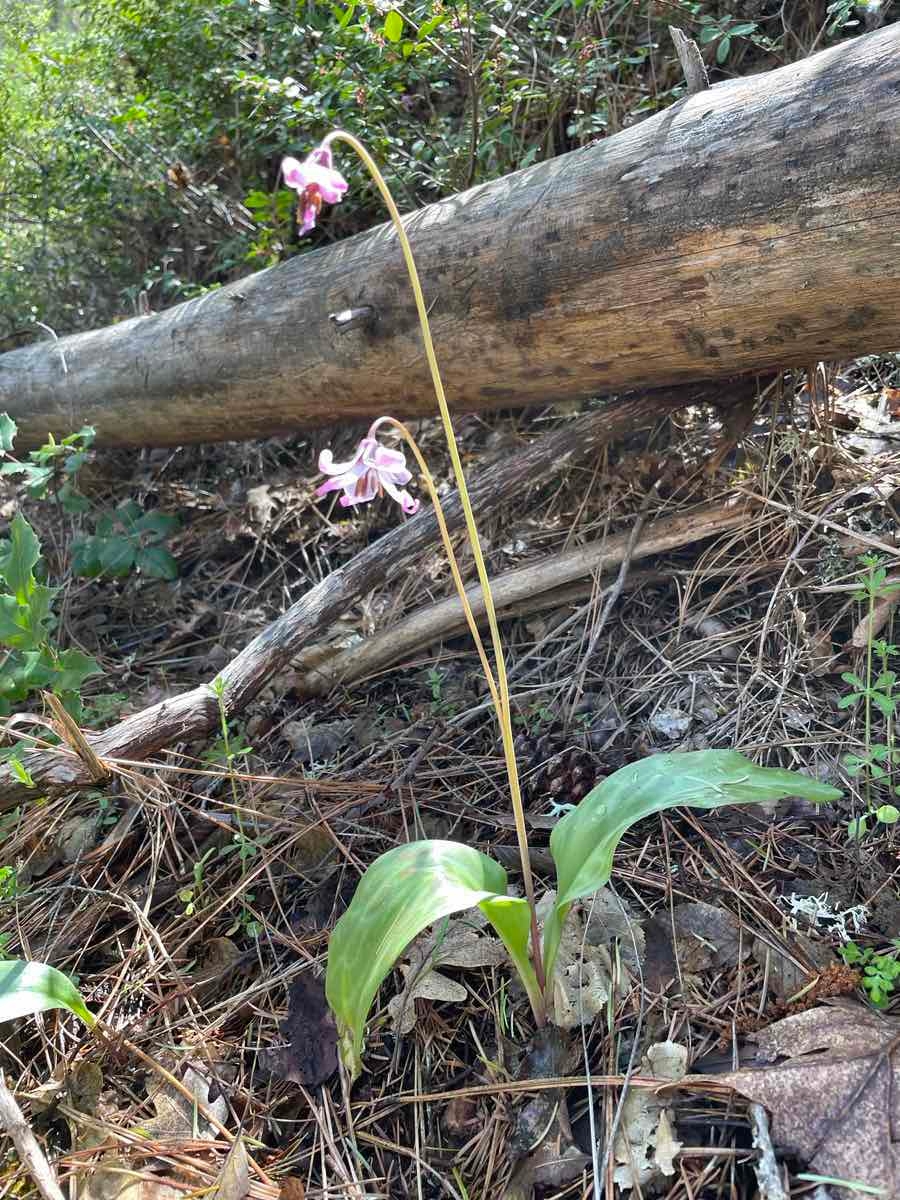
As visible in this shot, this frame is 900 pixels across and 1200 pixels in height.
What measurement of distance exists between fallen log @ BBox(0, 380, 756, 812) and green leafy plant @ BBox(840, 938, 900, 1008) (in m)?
1.39

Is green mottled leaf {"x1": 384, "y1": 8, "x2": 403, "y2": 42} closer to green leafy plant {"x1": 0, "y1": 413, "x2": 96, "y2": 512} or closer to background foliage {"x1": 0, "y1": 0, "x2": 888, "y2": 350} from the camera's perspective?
background foliage {"x1": 0, "y1": 0, "x2": 888, "y2": 350}

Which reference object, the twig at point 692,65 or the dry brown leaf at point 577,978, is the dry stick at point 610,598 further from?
the twig at point 692,65

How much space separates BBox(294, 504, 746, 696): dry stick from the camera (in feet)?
7.22

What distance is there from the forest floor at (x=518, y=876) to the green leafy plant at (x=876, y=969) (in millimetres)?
16

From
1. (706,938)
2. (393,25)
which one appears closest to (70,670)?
(706,938)

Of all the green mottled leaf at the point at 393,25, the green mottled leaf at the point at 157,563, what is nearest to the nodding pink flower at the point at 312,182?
the green mottled leaf at the point at 393,25

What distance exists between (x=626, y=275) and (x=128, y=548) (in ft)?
6.48

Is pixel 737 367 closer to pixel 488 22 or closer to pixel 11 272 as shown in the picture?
pixel 488 22

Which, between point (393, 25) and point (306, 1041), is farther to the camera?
point (393, 25)

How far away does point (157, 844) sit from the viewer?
1.89 m

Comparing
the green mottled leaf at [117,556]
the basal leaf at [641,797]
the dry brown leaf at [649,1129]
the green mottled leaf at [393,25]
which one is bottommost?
the dry brown leaf at [649,1129]

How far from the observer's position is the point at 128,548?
304cm

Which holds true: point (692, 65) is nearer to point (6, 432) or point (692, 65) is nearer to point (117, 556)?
point (6, 432)

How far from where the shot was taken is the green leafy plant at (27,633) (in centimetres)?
199
